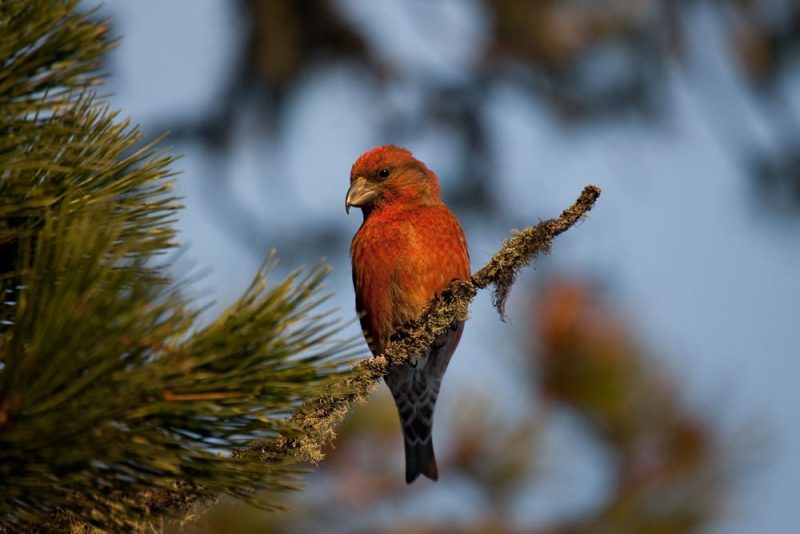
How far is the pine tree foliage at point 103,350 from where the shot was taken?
4.67 ft

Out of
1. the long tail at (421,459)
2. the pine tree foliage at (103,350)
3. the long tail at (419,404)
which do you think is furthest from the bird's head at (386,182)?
the pine tree foliage at (103,350)

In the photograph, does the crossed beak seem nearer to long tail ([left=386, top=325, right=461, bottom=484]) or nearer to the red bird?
the red bird

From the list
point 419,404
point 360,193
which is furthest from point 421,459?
point 360,193

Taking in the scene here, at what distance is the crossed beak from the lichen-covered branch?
4.42ft

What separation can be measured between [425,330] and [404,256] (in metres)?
1.23

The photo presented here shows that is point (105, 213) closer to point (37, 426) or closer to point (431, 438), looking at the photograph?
point (37, 426)

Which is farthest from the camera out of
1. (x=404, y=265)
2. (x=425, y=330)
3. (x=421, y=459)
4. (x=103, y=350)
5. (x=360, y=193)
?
(x=421, y=459)

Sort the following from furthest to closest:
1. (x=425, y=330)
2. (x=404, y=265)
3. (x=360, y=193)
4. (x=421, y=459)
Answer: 1. (x=421, y=459)
2. (x=360, y=193)
3. (x=404, y=265)
4. (x=425, y=330)

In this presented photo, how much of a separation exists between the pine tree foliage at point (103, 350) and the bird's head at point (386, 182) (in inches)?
73.2

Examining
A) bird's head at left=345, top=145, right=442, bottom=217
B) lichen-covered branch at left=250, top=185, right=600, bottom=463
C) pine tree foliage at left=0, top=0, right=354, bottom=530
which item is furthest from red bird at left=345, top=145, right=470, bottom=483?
pine tree foliage at left=0, top=0, right=354, bottom=530

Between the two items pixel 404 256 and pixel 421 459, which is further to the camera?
pixel 421 459

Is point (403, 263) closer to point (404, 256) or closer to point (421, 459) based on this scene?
point (404, 256)

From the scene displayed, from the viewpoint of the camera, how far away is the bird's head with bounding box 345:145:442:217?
3.78 m

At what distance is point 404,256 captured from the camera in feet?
11.6
